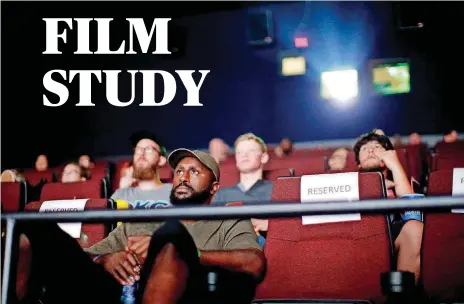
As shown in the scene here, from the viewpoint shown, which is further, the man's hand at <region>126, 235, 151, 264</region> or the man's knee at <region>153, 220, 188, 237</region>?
the man's hand at <region>126, 235, 151, 264</region>

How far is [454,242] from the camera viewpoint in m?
1.88

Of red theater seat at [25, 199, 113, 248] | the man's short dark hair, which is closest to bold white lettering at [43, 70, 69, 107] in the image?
red theater seat at [25, 199, 113, 248]

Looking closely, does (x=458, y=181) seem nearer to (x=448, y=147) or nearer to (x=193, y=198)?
(x=193, y=198)

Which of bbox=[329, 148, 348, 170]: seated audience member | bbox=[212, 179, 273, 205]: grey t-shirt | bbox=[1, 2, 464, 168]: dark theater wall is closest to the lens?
bbox=[212, 179, 273, 205]: grey t-shirt

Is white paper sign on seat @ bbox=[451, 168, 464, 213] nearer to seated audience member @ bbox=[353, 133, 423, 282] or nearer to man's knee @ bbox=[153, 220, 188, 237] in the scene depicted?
seated audience member @ bbox=[353, 133, 423, 282]

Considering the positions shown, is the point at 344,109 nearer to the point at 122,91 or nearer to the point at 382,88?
the point at 382,88

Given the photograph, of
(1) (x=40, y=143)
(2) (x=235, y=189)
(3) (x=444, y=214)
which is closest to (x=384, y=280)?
(3) (x=444, y=214)

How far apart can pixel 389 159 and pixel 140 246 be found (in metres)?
1.44

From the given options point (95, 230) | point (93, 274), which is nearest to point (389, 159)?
point (95, 230)

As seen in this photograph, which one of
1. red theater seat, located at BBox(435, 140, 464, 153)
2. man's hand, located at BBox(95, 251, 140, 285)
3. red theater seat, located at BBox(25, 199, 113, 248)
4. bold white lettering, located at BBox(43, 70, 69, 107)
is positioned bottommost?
man's hand, located at BBox(95, 251, 140, 285)

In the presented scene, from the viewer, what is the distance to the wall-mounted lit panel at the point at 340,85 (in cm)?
761

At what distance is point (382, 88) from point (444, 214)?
19.4 ft

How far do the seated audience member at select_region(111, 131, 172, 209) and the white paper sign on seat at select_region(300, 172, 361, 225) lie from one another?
4.34ft

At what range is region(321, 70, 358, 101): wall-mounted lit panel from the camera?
25.0ft
